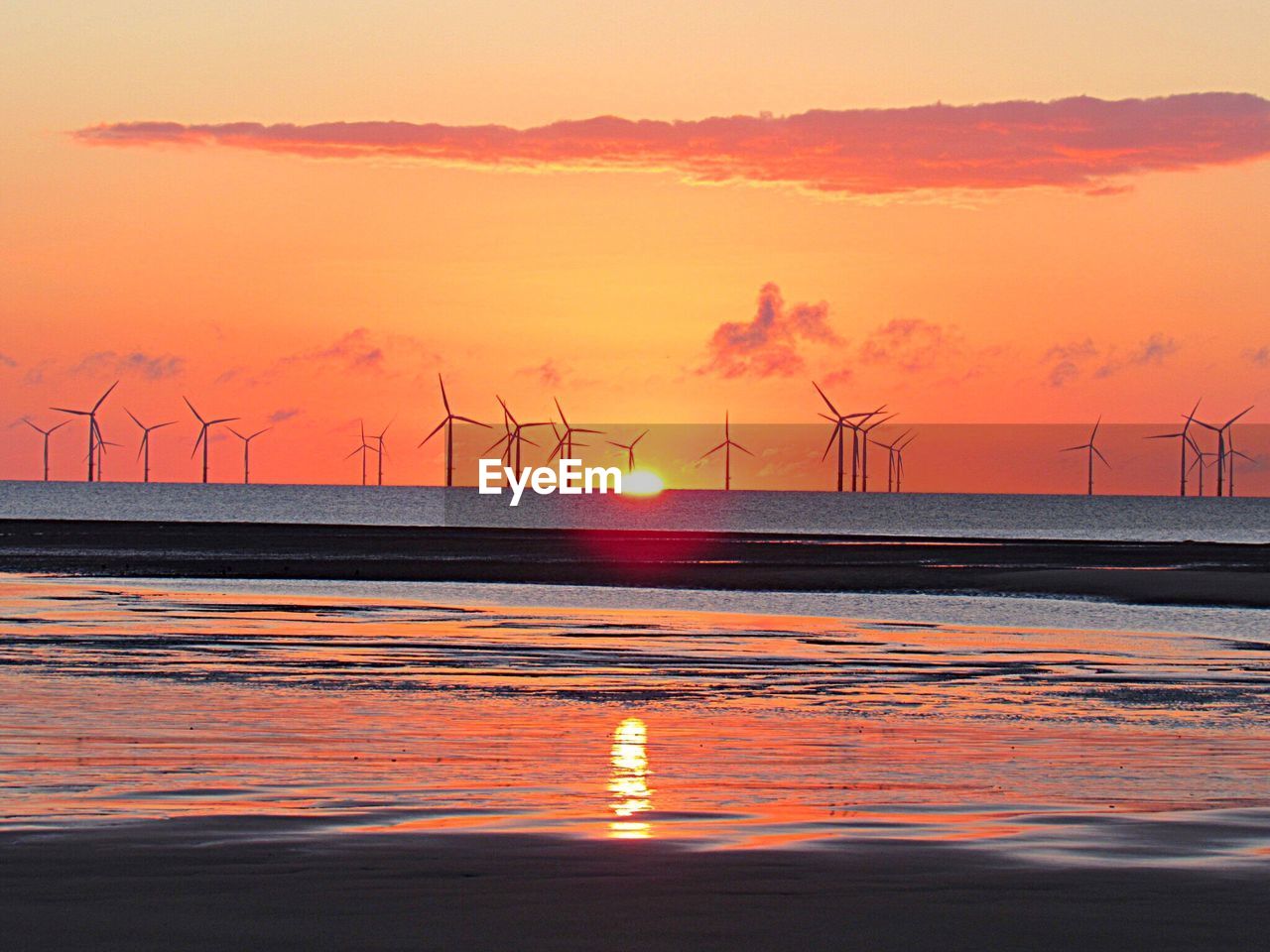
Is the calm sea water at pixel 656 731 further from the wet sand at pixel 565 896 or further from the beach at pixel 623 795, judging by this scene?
the wet sand at pixel 565 896

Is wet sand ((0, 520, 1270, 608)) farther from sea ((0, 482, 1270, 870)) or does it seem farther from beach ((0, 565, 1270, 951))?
beach ((0, 565, 1270, 951))

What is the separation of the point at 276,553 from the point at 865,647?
59.3 metres

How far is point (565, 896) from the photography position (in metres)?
12.5

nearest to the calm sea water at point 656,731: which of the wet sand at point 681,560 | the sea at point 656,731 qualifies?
the sea at point 656,731

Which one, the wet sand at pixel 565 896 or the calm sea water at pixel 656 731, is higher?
the wet sand at pixel 565 896

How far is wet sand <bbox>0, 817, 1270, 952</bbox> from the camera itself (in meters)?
11.3

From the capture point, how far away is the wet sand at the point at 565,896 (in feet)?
37.1

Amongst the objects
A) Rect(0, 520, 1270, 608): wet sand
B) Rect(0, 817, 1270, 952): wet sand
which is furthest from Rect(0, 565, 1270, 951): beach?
Rect(0, 520, 1270, 608): wet sand

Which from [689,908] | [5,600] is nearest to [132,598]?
[5,600]

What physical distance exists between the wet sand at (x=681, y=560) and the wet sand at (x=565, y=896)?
47.6 meters

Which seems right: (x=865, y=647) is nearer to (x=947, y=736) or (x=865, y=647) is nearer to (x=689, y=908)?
(x=947, y=736)

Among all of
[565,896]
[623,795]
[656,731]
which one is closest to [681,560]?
[656,731]

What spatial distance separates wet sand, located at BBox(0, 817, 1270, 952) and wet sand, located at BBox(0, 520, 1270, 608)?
156 feet

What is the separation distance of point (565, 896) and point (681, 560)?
78287 mm
